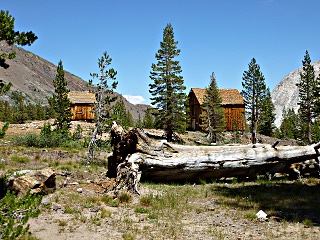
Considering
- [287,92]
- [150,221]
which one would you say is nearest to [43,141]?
[150,221]

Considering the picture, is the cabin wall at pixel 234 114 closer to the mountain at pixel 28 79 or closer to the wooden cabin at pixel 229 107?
the wooden cabin at pixel 229 107

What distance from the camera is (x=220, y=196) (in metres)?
11.2

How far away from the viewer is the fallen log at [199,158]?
13.2 meters

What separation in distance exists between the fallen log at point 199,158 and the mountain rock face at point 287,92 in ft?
461

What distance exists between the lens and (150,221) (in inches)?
332

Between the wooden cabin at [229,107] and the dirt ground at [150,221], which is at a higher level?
the wooden cabin at [229,107]

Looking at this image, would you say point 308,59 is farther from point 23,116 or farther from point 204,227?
point 23,116

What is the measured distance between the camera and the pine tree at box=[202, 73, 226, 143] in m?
43.6

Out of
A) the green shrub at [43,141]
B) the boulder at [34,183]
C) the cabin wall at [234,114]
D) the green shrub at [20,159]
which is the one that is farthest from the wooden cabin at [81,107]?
the boulder at [34,183]

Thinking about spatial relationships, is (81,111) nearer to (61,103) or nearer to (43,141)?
(61,103)

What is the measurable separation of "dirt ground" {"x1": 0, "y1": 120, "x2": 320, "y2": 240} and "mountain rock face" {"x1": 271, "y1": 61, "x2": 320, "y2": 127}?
5763 inches

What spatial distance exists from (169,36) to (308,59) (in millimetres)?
22740

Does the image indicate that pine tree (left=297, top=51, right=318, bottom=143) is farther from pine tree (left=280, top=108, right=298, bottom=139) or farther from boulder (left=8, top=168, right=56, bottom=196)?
boulder (left=8, top=168, right=56, bottom=196)

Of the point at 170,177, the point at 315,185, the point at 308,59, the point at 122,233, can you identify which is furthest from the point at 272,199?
the point at 308,59
